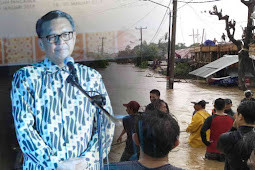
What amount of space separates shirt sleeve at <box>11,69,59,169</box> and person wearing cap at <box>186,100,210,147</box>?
2.37 meters

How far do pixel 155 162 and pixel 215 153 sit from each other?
2163 millimetres

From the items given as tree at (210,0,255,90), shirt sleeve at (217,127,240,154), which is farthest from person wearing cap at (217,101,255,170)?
tree at (210,0,255,90)

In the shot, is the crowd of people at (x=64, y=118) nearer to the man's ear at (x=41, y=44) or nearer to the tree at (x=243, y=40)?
the man's ear at (x=41, y=44)

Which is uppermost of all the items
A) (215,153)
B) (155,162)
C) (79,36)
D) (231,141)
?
(79,36)

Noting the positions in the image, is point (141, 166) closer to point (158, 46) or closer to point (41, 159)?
point (41, 159)

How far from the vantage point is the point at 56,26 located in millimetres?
1207

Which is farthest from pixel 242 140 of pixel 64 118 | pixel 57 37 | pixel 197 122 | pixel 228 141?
pixel 197 122

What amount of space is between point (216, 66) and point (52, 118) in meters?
3.98

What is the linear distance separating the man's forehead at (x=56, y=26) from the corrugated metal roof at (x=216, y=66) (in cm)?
340

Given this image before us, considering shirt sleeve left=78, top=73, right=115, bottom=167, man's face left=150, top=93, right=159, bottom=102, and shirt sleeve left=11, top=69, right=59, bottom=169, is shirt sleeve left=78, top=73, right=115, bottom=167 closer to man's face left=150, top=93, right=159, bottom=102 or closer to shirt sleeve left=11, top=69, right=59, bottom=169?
shirt sleeve left=11, top=69, right=59, bottom=169

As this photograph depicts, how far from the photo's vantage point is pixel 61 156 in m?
1.14

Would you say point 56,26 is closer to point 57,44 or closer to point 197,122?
point 57,44

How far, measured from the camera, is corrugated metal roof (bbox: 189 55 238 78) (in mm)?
4484

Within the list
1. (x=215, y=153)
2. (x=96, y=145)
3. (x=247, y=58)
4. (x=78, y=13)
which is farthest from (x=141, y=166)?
(x=247, y=58)
